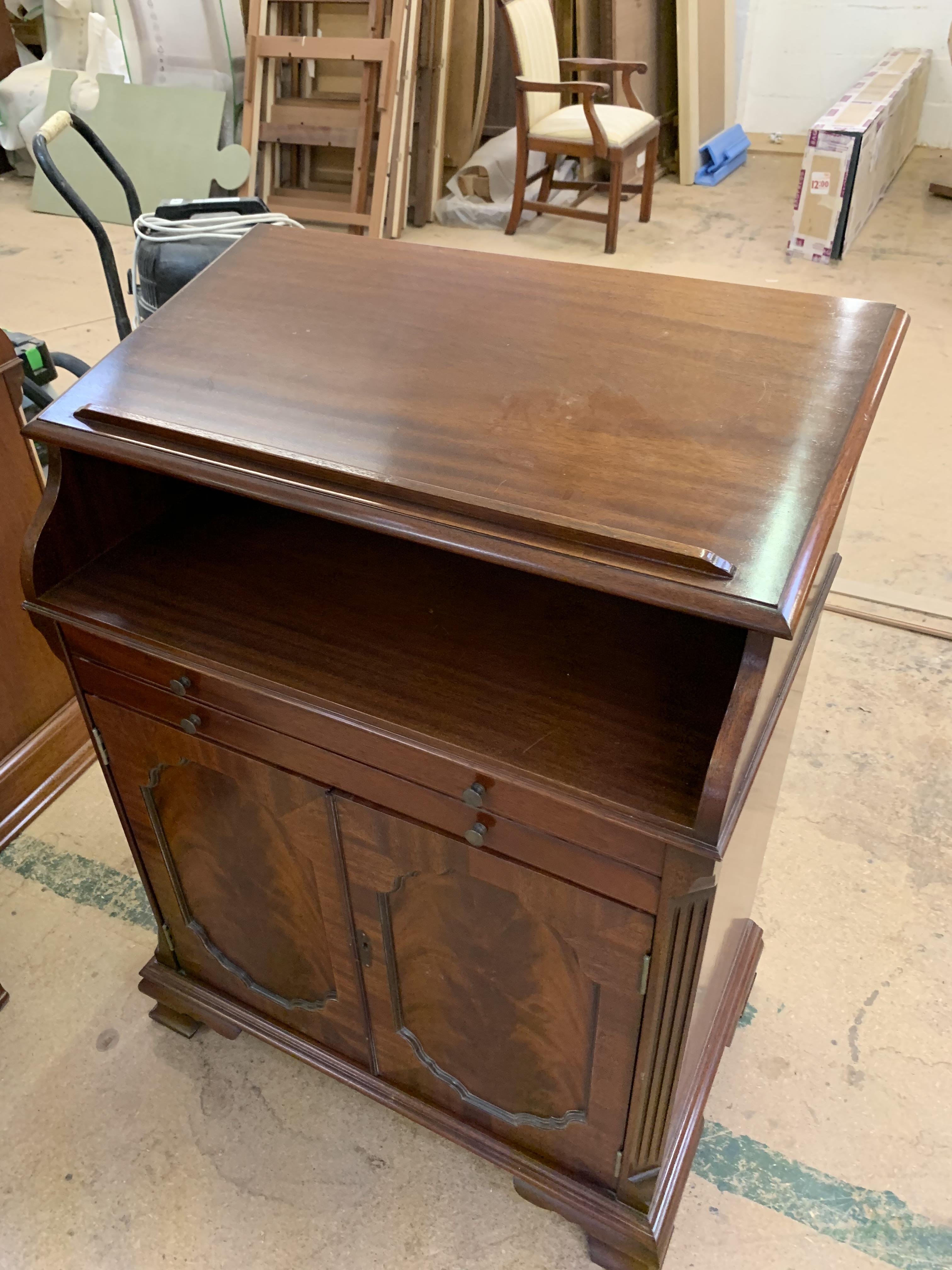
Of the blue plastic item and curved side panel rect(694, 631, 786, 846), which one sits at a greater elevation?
curved side panel rect(694, 631, 786, 846)

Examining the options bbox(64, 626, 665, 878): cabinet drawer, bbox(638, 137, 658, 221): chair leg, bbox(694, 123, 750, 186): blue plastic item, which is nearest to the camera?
bbox(64, 626, 665, 878): cabinet drawer

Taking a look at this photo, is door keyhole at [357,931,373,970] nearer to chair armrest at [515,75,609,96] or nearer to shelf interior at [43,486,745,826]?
shelf interior at [43,486,745,826]

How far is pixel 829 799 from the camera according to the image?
1.84 metres

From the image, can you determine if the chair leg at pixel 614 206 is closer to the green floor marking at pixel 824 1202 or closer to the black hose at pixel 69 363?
the black hose at pixel 69 363

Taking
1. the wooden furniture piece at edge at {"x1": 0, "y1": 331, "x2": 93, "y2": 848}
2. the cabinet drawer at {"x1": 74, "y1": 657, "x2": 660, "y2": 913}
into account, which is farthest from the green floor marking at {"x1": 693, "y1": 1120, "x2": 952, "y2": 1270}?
the wooden furniture piece at edge at {"x1": 0, "y1": 331, "x2": 93, "y2": 848}

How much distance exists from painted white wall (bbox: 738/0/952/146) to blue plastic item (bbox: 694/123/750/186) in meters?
0.33

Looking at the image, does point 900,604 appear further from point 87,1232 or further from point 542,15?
point 542,15

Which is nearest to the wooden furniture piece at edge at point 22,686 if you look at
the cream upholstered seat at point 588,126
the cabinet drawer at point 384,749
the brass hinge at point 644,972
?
the cabinet drawer at point 384,749

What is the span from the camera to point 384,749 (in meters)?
0.90

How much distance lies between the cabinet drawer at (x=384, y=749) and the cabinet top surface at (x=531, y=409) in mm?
200

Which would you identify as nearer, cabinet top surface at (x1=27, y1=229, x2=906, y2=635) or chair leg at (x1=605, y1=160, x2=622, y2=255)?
cabinet top surface at (x1=27, y1=229, x2=906, y2=635)

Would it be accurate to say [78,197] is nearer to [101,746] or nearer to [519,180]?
[101,746]

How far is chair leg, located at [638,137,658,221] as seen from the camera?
14.0 ft

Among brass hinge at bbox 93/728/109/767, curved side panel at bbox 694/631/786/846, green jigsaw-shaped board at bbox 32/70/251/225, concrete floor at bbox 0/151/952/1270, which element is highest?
curved side panel at bbox 694/631/786/846
